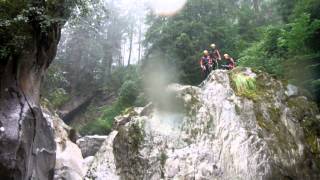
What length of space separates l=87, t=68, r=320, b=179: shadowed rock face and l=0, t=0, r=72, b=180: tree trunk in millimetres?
1855

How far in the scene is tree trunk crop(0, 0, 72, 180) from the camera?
33.3 ft

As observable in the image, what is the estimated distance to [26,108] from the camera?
11055 mm

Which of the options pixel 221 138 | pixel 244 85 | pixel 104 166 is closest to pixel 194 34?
pixel 244 85

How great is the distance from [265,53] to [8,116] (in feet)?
31.7

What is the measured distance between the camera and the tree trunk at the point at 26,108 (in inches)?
399

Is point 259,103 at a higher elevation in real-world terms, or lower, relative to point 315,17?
lower

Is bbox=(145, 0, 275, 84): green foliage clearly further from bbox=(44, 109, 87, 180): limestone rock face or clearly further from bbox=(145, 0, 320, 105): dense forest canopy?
bbox=(44, 109, 87, 180): limestone rock face

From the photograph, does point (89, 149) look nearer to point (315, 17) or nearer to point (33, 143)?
point (33, 143)

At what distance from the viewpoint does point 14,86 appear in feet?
36.5

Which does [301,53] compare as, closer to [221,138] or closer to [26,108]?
[221,138]

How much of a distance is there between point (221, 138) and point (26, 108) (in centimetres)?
507

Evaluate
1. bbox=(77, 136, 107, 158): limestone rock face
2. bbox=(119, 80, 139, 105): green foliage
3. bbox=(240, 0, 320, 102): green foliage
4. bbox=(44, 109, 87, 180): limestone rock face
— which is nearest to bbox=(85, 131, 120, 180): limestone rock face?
bbox=(44, 109, 87, 180): limestone rock face

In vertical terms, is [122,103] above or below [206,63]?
below

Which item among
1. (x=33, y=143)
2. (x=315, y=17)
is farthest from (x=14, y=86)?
(x=315, y=17)
